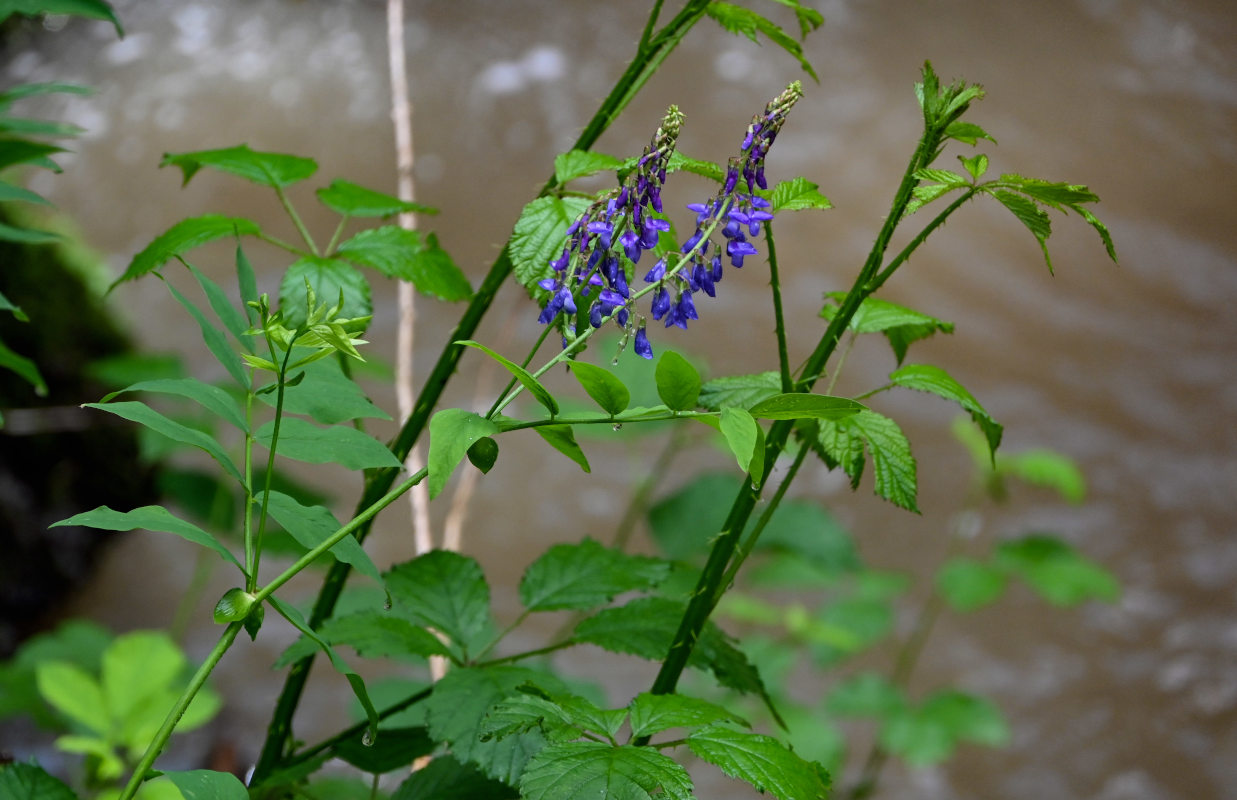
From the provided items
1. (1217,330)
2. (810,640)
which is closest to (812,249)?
(1217,330)

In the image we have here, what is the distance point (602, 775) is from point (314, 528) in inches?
9.2

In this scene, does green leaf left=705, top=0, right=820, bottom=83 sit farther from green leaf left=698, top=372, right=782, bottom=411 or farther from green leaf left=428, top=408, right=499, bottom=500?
green leaf left=428, top=408, right=499, bottom=500

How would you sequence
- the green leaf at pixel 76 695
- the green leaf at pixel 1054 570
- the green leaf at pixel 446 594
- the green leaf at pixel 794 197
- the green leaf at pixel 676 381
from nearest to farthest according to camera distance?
the green leaf at pixel 676 381 < the green leaf at pixel 794 197 < the green leaf at pixel 446 594 < the green leaf at pixel 76 695 < the green leaf at pixel 1054 570

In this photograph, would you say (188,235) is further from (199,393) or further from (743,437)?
(743,437)

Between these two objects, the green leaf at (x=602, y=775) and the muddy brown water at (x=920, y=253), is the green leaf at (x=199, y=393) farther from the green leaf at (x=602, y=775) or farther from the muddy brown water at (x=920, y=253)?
the muddy brown water at (x=920, y=253)

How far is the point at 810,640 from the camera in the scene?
2.49 meters

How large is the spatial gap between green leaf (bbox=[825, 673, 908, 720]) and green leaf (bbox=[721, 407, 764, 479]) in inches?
75.2

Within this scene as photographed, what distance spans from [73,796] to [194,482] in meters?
1.70

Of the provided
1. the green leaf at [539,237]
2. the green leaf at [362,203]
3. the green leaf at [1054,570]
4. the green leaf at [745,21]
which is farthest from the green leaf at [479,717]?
the green leaf at [1054,570]

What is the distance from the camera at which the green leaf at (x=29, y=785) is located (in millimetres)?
663

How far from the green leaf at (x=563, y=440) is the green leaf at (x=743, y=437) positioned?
0.29 ft

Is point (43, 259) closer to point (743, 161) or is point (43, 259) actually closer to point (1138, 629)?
point (743, 161)

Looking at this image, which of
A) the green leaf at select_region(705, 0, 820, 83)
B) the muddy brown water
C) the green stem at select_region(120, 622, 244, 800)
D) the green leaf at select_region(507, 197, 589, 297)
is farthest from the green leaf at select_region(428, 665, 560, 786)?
the muddy brown water

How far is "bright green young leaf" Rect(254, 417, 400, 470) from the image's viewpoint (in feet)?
2.14
